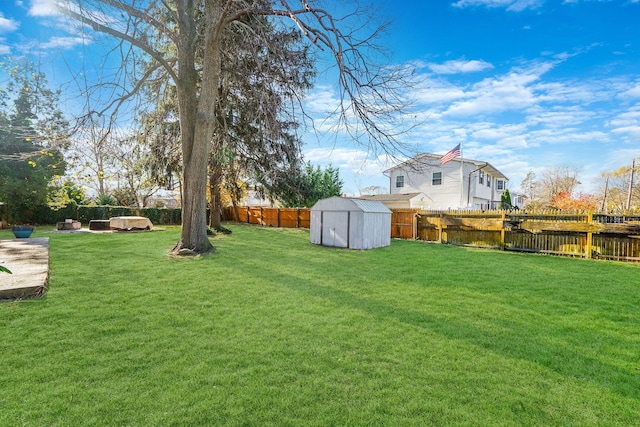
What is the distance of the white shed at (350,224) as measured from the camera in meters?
10.4

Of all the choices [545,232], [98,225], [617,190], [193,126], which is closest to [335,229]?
[193,126]

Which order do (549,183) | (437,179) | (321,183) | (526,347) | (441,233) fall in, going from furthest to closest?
(549,183)
(437,179)
(321,183)
(441,233)
(526,347)

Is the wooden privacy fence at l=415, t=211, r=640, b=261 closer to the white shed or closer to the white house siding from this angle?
the white shed

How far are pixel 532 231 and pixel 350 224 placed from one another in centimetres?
602

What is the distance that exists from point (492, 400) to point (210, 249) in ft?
25.6

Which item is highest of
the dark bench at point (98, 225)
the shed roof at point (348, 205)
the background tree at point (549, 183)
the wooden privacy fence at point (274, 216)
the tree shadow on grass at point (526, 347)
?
the background tree at point (549, 183)

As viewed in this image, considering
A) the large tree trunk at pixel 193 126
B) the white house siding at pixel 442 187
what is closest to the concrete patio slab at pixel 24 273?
the large tree trunk at pixel 193 126

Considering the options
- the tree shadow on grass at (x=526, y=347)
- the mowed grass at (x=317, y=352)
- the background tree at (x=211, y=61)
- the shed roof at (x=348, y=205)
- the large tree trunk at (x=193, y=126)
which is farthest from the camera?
the shed roof at (x=348, y=205)

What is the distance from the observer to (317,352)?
287 cm

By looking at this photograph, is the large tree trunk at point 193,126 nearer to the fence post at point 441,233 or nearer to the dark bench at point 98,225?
the fence post at point 441,233

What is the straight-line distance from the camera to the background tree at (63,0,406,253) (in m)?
5.72

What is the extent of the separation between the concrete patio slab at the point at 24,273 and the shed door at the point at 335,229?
7747 millimetres

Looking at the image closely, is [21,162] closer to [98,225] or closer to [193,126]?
[98,225]

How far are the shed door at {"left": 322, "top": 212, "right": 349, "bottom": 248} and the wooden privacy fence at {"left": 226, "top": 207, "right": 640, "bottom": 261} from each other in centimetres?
418
